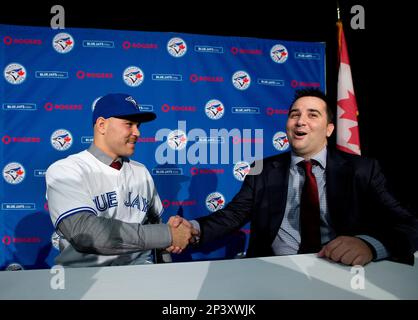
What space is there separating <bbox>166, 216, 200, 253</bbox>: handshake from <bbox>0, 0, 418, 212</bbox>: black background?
2285mm

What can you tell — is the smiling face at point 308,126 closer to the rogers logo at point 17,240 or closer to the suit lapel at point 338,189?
the suit lapel at point 338,189

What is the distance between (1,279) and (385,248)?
1.26 m

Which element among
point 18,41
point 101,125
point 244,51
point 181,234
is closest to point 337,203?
point 181,234

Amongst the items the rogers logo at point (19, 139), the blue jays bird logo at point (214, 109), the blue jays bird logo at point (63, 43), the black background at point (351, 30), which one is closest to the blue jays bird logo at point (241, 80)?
the blue jays bird logo at point (214, 109)

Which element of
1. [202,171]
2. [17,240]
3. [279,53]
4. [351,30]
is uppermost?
[351,30]

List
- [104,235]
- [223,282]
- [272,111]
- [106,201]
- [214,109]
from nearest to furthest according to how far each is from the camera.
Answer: [223,282]
[104,235]
[106,201]
[214,109]
[272,111]

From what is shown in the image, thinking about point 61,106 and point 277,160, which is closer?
point 277,160

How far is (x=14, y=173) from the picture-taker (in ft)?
8.96

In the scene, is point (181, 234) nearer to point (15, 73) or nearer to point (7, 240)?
point (7, 240)

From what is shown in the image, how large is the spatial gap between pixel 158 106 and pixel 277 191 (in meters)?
1.77

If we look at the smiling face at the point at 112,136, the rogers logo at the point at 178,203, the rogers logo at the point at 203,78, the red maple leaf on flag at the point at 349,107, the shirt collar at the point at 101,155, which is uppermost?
the rogers logo at the point at 203,78

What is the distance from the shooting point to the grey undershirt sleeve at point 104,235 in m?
1.35

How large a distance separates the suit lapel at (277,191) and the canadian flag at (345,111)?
4.54ft

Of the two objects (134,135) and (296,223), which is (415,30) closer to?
(296,223)
